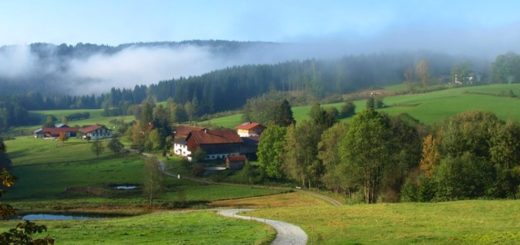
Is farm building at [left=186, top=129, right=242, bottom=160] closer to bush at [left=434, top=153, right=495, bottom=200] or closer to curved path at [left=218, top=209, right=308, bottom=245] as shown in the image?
bush at [left=434, top=153, right=495, bottom=200]

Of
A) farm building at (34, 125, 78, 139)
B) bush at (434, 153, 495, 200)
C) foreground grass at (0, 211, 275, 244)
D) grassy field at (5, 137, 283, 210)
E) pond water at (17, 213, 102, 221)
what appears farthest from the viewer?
farm building at (34, 125, 78, 139)

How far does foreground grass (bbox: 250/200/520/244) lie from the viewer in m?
26.7

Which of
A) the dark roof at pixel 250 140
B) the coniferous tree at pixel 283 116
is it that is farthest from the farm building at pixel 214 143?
the coniferous tree at pixel 283 116

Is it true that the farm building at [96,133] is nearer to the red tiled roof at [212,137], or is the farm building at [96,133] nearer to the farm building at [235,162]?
the red tiled roof at [212,137]

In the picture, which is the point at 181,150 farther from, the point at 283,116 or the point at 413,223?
the point at 413,223

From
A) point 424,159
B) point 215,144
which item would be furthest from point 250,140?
point 424,159

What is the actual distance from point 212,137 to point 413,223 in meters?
81.4

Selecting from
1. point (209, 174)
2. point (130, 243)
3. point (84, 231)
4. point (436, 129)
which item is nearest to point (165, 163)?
point (209, 174)

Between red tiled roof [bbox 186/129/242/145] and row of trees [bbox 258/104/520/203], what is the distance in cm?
4167

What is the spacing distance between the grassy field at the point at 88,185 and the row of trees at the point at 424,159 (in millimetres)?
18530

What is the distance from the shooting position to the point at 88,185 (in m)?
80.2

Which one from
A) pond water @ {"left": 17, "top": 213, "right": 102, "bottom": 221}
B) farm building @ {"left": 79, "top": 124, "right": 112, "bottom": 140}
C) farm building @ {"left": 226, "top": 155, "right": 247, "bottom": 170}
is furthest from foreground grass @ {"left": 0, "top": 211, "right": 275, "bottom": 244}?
farm building @ {"left": 79, "top": 124, "right": 112, "bottom": 140}

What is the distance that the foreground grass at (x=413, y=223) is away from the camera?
2669cm

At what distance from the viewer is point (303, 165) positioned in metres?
78.2
